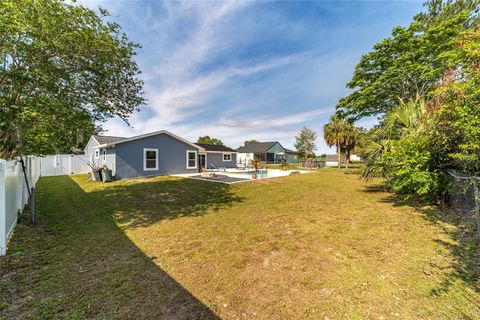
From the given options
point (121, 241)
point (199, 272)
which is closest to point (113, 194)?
point (121, 241)

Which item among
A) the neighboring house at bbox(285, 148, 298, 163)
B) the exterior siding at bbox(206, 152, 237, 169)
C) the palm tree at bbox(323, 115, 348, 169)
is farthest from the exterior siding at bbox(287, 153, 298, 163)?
the exterior siding at bbox(206, 152, 237, 169)

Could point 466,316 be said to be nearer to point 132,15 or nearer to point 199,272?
point 199,272

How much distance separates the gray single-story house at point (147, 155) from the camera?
1448 centimetres

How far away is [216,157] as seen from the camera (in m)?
24.1

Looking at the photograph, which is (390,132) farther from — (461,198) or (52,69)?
(52,69)

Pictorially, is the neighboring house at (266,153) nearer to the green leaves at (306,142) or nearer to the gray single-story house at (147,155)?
the green leaves at (306,142)

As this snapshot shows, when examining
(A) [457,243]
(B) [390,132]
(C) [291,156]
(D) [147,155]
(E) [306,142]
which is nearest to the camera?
(A) [457,243]

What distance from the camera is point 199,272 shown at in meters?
3.13

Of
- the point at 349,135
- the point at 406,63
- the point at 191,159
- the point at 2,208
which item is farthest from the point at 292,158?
the point at 2,208

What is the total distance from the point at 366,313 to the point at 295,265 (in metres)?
1.19

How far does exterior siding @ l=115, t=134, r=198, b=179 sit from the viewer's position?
14.5 metres

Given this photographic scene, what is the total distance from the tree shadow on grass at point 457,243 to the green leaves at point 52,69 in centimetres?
868

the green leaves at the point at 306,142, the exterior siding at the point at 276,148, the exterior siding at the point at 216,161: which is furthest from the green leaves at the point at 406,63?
the exterior siding at the point at 276,148

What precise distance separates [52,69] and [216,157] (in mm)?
18517
